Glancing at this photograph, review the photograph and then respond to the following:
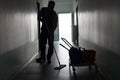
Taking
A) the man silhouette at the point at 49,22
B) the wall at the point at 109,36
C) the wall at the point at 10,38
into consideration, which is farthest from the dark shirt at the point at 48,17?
the wall at the point at 109,36

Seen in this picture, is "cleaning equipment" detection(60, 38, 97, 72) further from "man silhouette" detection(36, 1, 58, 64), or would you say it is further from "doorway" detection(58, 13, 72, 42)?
"doorway" detection(58, 13, 72, 42)

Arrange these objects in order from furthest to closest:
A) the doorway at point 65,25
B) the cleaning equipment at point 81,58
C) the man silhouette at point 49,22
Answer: the doorway at point 65,25 < the man silhouette at point 49,22 < the cleaning equipment at point 81,58

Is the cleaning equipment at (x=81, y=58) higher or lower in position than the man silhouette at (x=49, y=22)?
lower

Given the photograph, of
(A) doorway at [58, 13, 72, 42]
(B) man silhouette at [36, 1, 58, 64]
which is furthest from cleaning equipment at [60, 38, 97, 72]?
(A) doorway at [58, 13, 72, 42]

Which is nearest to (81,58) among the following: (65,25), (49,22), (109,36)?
(109,36)

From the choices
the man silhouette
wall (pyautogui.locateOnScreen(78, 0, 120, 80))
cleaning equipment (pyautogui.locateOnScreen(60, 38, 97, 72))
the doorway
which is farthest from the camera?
the doorway

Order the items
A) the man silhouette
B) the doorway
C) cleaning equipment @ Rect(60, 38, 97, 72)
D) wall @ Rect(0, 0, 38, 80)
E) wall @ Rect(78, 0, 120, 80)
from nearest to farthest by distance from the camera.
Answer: wall @ Rect(78, 0, 120, 80)
wall @ Rect(0, 0, 38, 80)
cleaning equipment @ Rect(60, 38, 97, 72)
the man silhouette
the doorway

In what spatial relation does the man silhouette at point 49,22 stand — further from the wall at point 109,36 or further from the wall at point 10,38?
the wall at point 109,36

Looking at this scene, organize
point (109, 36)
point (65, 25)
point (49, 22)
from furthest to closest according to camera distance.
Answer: point (65, 25)
point (49, 22)
point (109, 36)

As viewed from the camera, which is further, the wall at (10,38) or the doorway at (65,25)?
the doorway at (65,25)

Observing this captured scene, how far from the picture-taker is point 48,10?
22.2 ft

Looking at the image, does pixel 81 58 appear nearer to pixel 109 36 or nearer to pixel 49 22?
pixel 109 36

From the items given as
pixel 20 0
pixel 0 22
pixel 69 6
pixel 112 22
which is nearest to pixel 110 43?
pixel 112 22

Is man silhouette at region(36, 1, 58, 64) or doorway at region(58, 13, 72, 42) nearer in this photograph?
man silhouette at region(36, 1, 58, 64)
